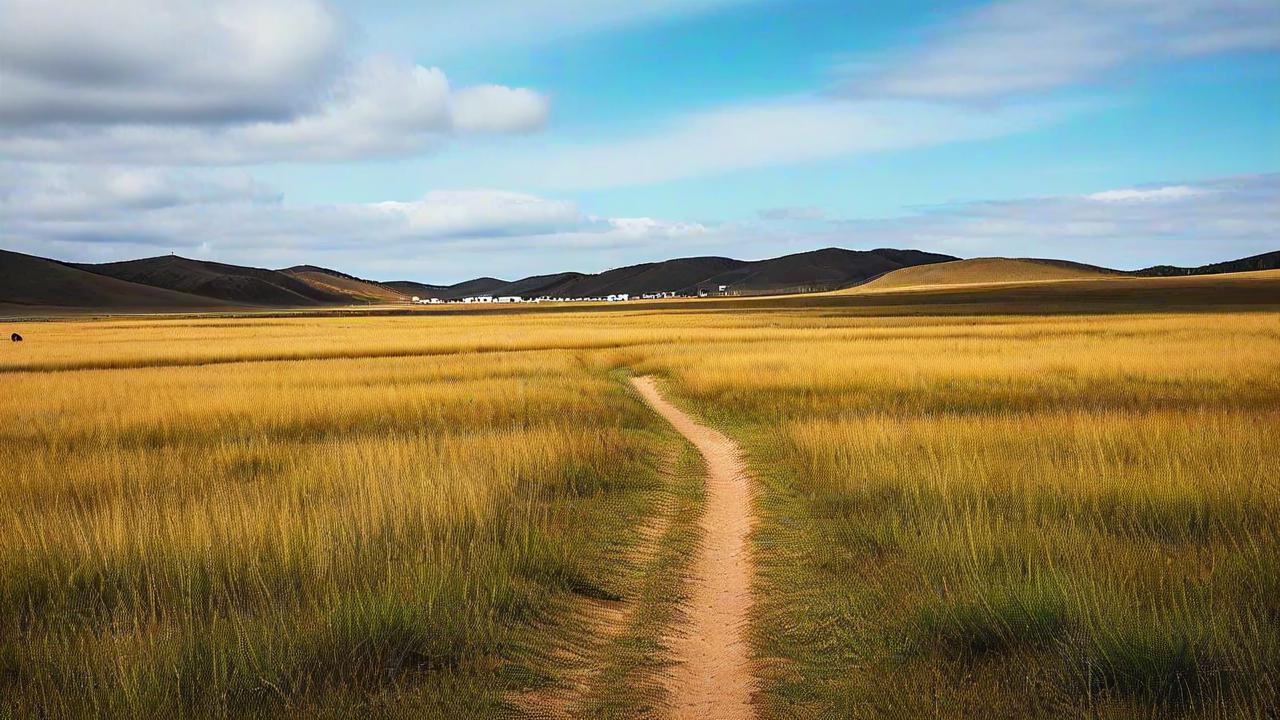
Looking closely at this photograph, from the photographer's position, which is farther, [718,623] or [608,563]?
[608,563]

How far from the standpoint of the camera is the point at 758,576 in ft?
25.7

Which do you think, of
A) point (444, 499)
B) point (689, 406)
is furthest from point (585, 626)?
point (689, 406)

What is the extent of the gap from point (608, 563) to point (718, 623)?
1757mm

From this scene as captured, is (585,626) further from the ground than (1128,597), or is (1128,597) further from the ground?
(1128,597)

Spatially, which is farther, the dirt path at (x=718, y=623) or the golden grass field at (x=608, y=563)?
the dirt path at (x=718, y=623)

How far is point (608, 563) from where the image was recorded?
8.24 m

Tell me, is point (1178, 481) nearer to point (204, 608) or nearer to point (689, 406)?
point (204, 608)

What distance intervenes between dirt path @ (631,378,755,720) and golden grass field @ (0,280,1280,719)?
7.0 inches

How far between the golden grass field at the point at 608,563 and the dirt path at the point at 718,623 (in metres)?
0.18

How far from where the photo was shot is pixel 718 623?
22.1ft

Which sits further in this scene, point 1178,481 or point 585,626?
point 1178,481

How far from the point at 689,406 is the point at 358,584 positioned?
14.1 metres

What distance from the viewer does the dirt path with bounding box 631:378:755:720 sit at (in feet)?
17.7

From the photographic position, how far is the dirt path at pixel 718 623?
17.7ft
